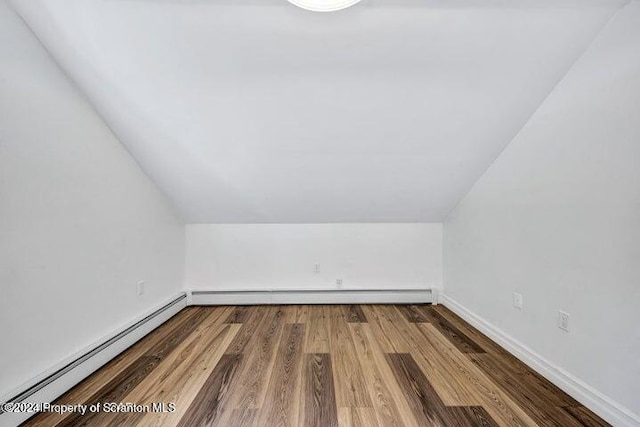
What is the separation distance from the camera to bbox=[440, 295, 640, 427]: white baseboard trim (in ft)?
4.46

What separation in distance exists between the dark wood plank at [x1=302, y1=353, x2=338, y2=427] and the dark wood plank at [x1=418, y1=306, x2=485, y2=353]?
101 cm

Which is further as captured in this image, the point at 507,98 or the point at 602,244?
the point at 507,98

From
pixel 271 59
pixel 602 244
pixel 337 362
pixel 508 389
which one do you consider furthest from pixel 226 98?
pixel 508 389

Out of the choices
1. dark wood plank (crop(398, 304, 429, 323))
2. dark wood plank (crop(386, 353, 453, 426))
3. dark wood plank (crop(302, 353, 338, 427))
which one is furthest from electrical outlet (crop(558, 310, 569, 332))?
dark wood plank (crop(302, 353, 338, 427))

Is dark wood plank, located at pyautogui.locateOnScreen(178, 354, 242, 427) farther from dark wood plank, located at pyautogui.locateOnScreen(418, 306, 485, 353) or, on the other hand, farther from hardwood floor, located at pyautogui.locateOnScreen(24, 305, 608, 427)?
dark wood plank, located at pyautogui.locateOnScreen(418, 306, 485, 353)

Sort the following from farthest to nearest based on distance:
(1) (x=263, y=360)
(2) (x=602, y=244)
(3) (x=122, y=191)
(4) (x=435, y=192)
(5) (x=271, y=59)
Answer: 1. (4) (x=435, y=192)
2. (3) (x=122, y=191)
3. (1) (x=263, y=360)
4. (5) (x=271, y=59)
5. (2) (x=602, y=244)

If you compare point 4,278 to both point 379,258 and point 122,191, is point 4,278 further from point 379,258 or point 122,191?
point 379,258

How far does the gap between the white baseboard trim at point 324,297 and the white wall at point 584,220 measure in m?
1.04

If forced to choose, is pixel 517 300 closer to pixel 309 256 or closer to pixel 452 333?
pixel 452 333

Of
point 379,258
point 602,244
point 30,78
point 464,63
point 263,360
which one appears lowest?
point 263,360

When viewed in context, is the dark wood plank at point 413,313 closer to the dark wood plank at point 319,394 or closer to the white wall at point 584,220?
the white wall at point 584,220

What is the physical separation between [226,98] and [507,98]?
176cm

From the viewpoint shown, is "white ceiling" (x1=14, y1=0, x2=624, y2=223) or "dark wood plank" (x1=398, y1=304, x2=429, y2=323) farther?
"dark wood plank" (x1=398, y1=304, x2=429, y2=323)

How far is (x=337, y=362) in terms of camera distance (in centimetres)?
195
